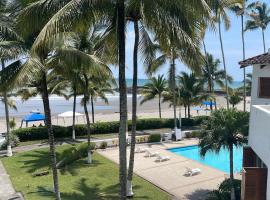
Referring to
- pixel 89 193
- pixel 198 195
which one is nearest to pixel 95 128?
pixel 89 193

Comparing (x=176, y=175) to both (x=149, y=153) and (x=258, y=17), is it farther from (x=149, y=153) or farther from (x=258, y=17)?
(x=258, y=17)

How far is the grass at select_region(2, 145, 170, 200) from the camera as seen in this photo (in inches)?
671

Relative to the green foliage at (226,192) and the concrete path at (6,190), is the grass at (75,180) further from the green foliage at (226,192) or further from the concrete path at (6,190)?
the green foliage at (226,192)

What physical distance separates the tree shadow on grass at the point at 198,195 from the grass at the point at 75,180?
1.13 m

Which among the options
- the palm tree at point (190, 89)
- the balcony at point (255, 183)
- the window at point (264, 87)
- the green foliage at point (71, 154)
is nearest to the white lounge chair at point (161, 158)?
the green foliage at point (71, 154)

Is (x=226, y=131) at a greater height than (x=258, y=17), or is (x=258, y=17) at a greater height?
(x=258, y=17)

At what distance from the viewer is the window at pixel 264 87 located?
1612cm

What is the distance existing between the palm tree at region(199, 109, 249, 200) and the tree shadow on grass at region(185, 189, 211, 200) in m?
1.72

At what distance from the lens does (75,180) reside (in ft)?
64.3

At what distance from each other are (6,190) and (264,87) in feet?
44.7

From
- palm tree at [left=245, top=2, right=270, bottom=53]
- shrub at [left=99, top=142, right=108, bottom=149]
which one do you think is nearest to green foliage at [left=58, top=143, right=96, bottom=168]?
shrub at [left=99, top=142, right=108, bottom=149]

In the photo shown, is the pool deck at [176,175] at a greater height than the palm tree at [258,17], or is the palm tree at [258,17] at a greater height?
the palm tree at [258,17]

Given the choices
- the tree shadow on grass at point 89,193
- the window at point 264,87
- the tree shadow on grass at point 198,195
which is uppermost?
the window at point 264,87

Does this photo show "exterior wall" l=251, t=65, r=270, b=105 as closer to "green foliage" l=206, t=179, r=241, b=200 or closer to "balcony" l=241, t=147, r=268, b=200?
"green foliage" l=206, t=179, r=241, b=200
